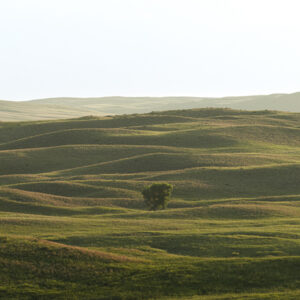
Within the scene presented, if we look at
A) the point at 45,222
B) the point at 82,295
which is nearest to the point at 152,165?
the point at 45,222

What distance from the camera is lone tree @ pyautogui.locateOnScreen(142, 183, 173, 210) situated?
7581cm

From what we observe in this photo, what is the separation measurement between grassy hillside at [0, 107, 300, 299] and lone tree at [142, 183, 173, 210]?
168 cm

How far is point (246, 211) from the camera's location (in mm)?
70125

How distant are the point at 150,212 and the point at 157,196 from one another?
6.01 m

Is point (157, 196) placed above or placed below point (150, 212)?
above

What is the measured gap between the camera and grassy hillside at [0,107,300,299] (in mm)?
40062

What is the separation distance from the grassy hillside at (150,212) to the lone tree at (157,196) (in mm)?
1676

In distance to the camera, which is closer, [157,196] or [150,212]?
[150,212]

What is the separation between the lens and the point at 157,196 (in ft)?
249

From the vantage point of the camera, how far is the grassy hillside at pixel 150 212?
131 ft

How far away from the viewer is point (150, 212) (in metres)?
70.2

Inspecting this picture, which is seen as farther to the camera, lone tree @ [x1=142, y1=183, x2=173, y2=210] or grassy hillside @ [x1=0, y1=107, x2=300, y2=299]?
lone tree @ [x1=142, y1=183, x2=173, y2=210]

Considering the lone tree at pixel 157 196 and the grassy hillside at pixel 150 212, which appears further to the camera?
the lone tree at pixel 157 196

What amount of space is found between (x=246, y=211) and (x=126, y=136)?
222 ft
